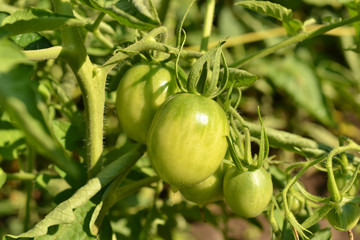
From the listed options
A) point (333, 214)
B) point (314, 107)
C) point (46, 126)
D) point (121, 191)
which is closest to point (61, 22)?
point (46, 126)

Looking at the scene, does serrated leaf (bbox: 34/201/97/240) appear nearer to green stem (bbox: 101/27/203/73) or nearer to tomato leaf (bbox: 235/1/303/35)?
green stem (bbox: 101/27/203/73)

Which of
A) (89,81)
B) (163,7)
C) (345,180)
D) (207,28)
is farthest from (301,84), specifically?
(89,81)

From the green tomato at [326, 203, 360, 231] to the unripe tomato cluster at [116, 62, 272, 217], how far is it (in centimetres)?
12

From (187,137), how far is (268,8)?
406 mm

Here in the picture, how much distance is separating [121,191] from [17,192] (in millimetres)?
1022

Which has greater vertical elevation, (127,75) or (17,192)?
(127,75)

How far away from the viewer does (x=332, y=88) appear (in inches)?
92.7

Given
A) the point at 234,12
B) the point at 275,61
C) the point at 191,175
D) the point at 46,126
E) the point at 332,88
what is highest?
the point at 46,126

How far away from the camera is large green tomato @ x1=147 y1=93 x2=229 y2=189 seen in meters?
0.68

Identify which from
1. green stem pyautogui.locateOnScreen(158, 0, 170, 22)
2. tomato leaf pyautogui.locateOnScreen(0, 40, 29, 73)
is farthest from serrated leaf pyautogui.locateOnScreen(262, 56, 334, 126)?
tomato leaf pyautogui.locateOnScreen(0, 40, 29, 73)

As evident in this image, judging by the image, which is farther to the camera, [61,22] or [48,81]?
[48,81]

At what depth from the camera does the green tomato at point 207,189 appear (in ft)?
2.75

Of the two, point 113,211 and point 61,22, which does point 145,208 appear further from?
point 61,22

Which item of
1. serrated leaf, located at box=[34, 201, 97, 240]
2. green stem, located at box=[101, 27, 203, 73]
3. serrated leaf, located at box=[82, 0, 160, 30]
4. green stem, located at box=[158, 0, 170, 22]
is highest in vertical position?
serrated leaf, located at box=[82, 0, 160, 30]
